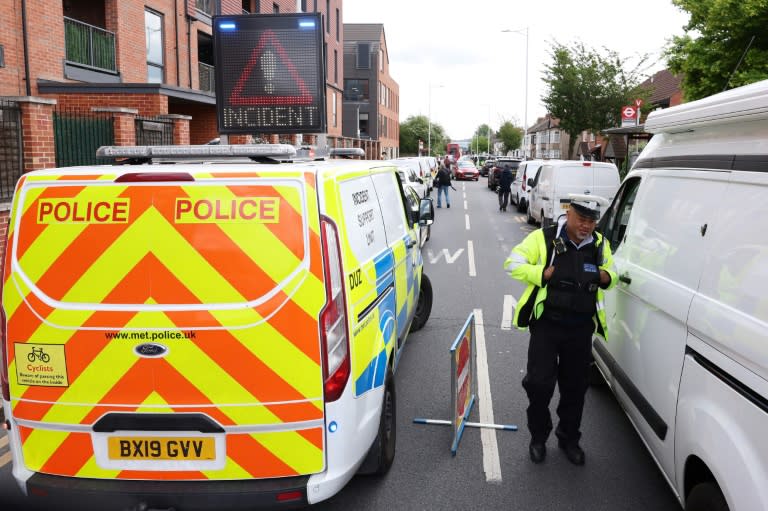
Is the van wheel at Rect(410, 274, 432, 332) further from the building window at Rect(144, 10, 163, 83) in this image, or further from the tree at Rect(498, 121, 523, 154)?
the tree at Rect(498, 121, 523, 154)

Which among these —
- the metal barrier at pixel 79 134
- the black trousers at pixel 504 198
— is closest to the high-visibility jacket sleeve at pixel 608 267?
the metal barrier at pixel 79 134

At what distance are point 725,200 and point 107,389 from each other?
3134 millimetres

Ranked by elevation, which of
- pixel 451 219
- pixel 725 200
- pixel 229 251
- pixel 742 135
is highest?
pixel 742 135

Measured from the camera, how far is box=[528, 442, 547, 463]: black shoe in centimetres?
472

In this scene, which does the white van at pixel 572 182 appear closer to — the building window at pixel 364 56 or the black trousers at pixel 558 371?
the black trousers at pixel 558 371

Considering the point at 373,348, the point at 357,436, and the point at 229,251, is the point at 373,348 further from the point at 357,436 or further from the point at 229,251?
the point at 229,251

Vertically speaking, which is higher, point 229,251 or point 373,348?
point 229,251

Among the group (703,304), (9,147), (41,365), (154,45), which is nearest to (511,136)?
(154,45)

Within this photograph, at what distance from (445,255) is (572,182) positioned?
4107 mm

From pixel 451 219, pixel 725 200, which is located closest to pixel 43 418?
pixel 725 200

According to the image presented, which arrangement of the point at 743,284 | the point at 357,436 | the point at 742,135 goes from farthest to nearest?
1. the point at 357,436
2. the point at 742,135
3. the point at 743,284

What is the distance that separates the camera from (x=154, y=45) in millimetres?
Result: 19688

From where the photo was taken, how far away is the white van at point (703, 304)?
8.89 feet

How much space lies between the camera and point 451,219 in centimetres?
2148
